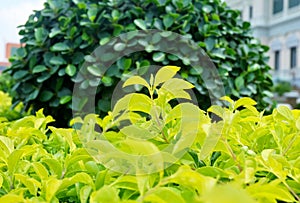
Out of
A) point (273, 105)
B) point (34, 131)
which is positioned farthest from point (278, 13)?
point (34, 131)

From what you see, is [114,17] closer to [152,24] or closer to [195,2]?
[152,24]

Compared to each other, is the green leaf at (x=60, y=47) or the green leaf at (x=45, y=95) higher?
the green leaf at (x=60, y=47)

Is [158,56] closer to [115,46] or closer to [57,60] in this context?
[115,46]

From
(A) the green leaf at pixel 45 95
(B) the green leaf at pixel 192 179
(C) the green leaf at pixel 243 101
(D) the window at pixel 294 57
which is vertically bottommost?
(D) the window at pixel 294 57

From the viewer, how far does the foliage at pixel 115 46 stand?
2035 millimetres

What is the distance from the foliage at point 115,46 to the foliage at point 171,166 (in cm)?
114

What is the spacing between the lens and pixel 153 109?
0.74 meters

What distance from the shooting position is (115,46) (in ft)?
6.44

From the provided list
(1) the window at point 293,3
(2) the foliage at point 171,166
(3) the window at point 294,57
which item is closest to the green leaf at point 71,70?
(2) the foliage at point 171,166

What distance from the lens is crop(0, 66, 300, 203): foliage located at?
508 mm

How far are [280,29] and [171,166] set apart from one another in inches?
923

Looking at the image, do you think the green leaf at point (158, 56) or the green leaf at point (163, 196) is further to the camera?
the green leaf at point (158, 56)

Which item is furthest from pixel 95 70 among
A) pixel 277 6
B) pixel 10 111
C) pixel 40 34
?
pixel 277 6

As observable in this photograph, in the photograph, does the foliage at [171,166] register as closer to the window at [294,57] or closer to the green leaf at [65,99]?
the green leaf at [65,99]
